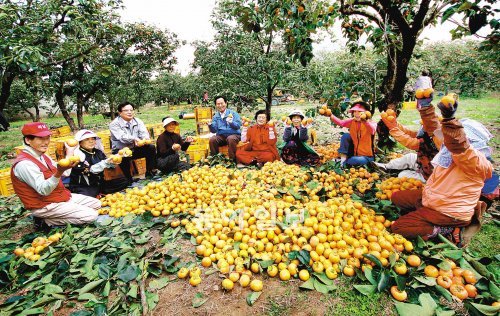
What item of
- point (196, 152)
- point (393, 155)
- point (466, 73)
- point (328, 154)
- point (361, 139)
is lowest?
point (393, 155)

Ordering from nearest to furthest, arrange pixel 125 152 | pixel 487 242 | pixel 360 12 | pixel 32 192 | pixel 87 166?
pixel 487 242
pixel 32 192
pixel 87 166
pixel 125 152
pixel 360 12

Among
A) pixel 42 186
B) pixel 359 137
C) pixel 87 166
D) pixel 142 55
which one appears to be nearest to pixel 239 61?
pixel 359 137

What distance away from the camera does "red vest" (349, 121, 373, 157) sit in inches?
191

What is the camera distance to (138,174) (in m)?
5.50

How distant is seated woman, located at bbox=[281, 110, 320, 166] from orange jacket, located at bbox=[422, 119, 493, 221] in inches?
110

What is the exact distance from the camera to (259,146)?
548cm

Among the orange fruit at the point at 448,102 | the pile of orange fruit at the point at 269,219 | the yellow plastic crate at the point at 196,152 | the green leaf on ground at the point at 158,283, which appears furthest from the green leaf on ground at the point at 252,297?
the yellow plastic crate at the point at 196,152

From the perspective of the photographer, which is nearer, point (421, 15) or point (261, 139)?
point (421, 15)

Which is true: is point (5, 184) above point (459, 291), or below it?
above

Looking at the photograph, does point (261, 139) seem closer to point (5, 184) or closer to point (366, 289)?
point (366, 289)

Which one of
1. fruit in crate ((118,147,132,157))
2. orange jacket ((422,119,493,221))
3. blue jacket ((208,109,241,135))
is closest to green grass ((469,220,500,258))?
orange jacket ((422,119,493,221))

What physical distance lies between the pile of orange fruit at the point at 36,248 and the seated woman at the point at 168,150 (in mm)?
2404

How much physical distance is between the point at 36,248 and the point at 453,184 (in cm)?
451

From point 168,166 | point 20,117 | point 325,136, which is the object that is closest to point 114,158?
point 168,166
